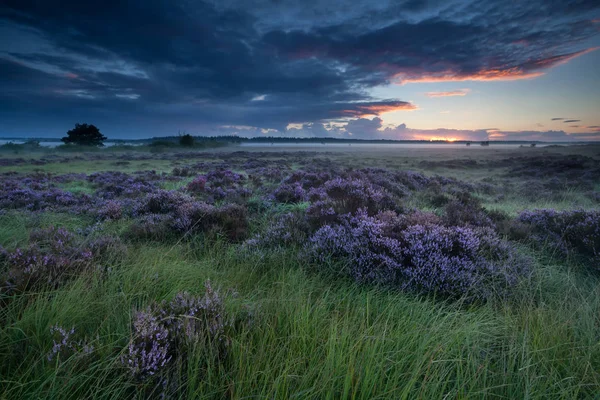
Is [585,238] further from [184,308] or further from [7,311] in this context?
[7,311]

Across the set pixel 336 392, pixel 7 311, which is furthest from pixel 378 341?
pixel 7 311

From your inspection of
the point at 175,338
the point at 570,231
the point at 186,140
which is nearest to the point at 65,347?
the point at 175,338

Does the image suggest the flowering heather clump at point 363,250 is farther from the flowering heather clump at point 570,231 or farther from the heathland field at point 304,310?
the flowering heather clump at point 570,231

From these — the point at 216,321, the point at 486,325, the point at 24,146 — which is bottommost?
the point at 486,325

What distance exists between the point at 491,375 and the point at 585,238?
15.3 ft

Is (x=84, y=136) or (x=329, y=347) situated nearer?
(x=329, y=347)

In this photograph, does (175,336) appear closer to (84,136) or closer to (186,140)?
(186,140)

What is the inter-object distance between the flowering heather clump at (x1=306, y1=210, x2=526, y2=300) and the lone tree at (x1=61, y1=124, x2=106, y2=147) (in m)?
80.7

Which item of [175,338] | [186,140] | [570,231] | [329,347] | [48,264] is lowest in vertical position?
[570,231]

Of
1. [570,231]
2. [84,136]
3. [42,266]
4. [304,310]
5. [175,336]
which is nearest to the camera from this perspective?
[175,336]

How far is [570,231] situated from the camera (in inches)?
209

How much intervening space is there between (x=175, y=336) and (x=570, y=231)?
7032 millimetres

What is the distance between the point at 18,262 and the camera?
298cm

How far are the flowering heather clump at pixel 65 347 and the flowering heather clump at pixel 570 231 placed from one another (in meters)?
6.68
